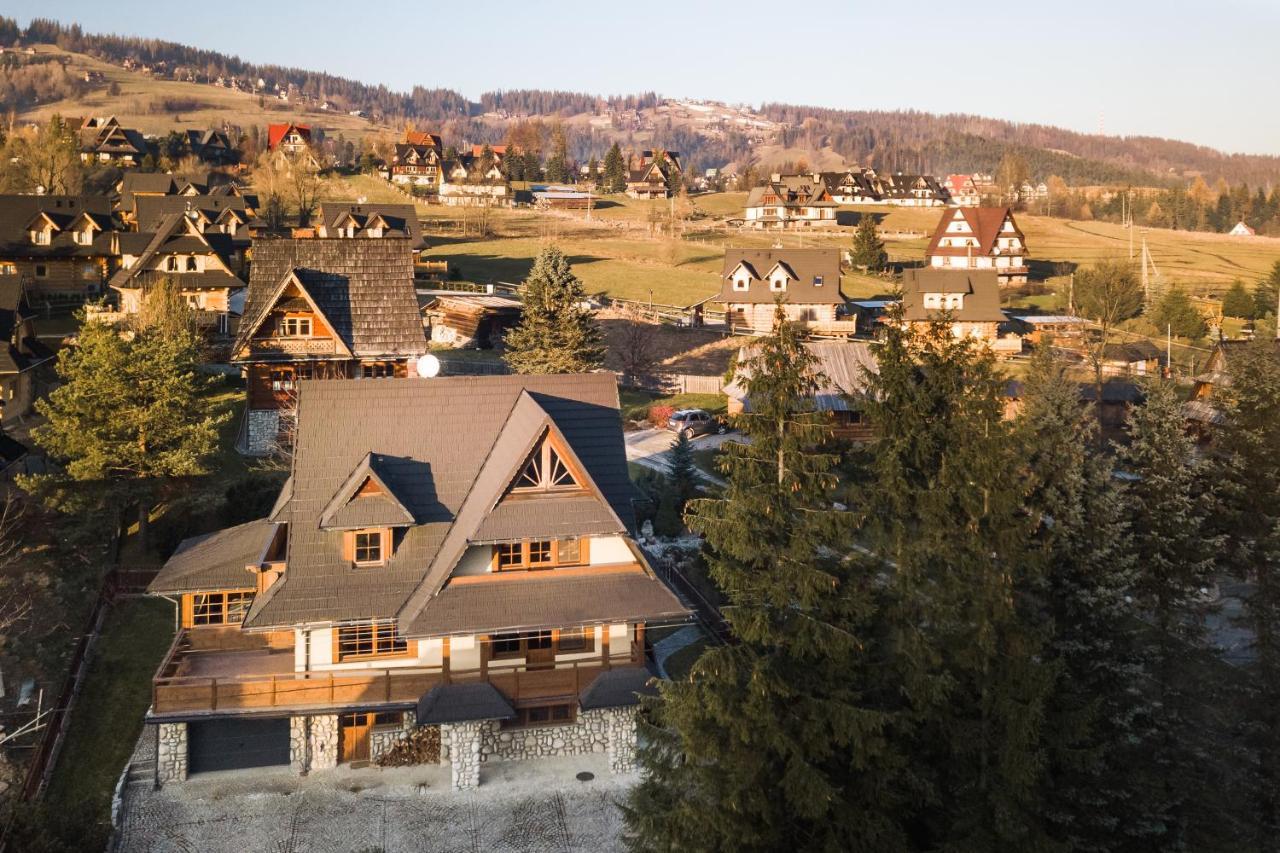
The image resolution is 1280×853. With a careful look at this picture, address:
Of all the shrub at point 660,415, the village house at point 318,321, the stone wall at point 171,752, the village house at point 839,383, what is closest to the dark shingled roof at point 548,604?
the stone wall at point 171,752

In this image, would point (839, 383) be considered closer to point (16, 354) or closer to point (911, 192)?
point (16, 354)

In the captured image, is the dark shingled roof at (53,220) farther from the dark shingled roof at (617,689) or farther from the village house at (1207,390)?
the village house at (1207,390)

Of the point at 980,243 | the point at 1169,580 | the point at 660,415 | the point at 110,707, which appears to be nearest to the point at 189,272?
the point at 660,415

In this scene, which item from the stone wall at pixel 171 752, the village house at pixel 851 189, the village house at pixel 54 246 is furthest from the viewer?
the village house at pixel 851 189

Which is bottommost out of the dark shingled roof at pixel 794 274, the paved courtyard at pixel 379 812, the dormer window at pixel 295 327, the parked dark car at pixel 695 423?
the paved courtyard at pixel 379 812

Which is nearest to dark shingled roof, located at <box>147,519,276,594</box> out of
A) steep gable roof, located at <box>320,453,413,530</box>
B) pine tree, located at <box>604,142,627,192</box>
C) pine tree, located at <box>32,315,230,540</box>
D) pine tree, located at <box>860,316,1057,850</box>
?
steep gable roof, located at <box>320,453,413,530</box>

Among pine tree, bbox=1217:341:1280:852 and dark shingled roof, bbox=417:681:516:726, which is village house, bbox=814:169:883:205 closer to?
pine tree, bbox=1217:341:1280:852
